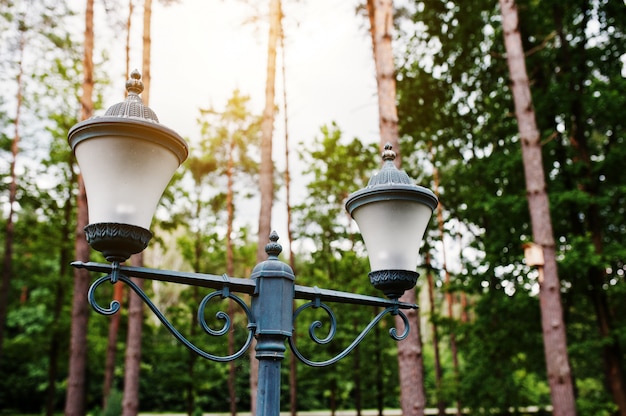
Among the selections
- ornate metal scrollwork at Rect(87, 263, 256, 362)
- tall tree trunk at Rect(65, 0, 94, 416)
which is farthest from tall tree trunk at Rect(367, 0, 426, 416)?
tall tree trunk at Rect(65, 0, 94, 416)

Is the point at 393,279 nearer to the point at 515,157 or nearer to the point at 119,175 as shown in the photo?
the point at 119,175

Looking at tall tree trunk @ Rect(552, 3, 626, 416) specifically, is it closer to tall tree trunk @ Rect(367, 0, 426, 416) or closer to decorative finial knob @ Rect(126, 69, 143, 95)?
tall tree trunk @ Rect(367, 0, 426, 416)

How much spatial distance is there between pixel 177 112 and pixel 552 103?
1140 centimetres

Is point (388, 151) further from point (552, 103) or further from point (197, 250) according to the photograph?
point (197, 250)

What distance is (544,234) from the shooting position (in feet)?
22.1

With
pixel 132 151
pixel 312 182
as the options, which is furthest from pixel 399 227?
pixel 312 182

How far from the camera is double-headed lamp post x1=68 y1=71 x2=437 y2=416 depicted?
172cm

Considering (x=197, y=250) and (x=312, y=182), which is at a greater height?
(x=312, y=182)

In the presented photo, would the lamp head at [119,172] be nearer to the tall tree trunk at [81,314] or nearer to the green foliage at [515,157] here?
the tall tree trunk at [81,314]

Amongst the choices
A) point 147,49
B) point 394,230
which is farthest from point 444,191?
point 394,230

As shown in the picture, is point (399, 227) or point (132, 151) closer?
point (132, 151)

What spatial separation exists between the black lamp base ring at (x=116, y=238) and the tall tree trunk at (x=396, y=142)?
4.64m

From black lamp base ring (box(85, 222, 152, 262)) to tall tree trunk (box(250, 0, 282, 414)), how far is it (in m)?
6.44

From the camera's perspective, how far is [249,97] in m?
14.7
